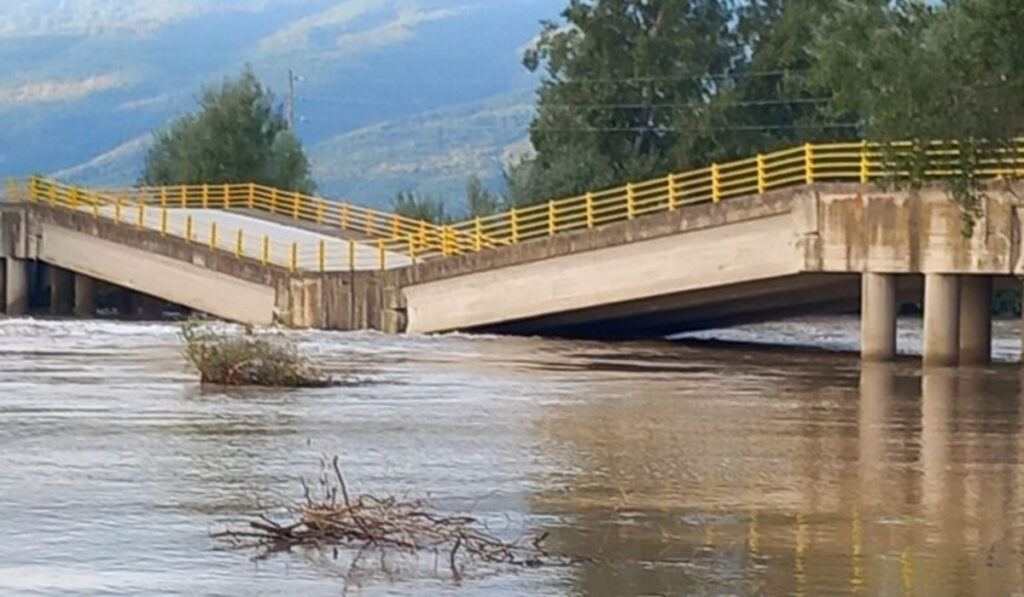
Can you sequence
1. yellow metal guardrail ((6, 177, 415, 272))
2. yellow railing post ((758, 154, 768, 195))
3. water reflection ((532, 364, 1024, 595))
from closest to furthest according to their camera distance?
water reflection ((532, 364, 1024, 595)) < yellow railing post ((758, 154, 768, 195)) < yellow metal guardrail ((6, 177, 415, 272))

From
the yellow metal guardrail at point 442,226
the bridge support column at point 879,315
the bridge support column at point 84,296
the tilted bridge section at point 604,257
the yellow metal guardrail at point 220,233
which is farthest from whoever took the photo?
the bridge support column at point 84,296

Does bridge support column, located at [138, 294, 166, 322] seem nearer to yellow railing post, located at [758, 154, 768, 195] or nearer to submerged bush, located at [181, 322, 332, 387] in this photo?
yellow railing post, located at [758, 154, 768, 195]

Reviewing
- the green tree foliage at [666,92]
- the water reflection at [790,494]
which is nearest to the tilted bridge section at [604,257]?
the water reflection at [790,494]

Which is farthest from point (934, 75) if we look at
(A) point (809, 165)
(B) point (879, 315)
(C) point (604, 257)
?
(C) point (604, 257)

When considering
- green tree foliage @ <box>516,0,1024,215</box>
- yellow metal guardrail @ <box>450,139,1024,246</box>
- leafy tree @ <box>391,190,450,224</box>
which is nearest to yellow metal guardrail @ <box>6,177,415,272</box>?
yellow metal guardrail @ <box>450,139,1024,246</box>

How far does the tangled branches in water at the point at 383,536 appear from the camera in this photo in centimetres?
1459

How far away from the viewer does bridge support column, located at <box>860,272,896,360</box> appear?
121 ft

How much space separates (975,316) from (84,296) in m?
23.2

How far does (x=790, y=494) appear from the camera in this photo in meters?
18.1

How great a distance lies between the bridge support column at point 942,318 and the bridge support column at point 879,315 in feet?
2.46

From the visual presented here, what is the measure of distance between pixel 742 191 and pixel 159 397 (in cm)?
1784

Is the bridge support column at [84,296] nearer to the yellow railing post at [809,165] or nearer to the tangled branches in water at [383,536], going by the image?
the yellow railing post at [809,165]

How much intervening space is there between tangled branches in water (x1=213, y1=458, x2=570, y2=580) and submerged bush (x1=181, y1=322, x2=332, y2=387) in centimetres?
1413

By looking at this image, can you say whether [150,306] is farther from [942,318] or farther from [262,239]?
[942,318]
